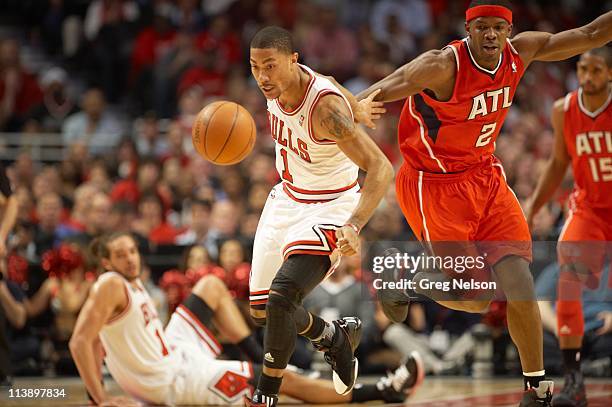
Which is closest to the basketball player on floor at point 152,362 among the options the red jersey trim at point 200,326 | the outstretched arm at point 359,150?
the red jersey trim at point 200,326

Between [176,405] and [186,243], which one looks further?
[186,243]

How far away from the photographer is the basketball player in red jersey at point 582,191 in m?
6.90

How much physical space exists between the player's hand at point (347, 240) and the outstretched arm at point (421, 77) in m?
0.97

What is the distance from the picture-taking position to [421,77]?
18.9 ft

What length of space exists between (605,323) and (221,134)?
4.19 metres

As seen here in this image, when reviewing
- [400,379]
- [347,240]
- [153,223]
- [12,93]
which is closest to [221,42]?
[12,93]

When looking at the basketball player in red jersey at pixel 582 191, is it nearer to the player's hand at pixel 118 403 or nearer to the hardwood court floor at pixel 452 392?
the hardwood court floor at pixel 452 392

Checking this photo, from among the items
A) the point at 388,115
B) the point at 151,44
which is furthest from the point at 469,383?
the point at 151,44

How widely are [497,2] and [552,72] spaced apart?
7710 mm

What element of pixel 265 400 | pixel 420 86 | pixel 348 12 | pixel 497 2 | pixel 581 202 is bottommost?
pixel 265 400

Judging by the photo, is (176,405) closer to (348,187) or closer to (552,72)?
(348,187)

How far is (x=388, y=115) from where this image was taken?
1208 cm

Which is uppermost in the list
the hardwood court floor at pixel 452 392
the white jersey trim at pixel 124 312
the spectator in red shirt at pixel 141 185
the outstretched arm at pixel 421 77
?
the outstretched arm at pixel 421 77

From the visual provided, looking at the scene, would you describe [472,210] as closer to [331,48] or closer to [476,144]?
[476,144]
